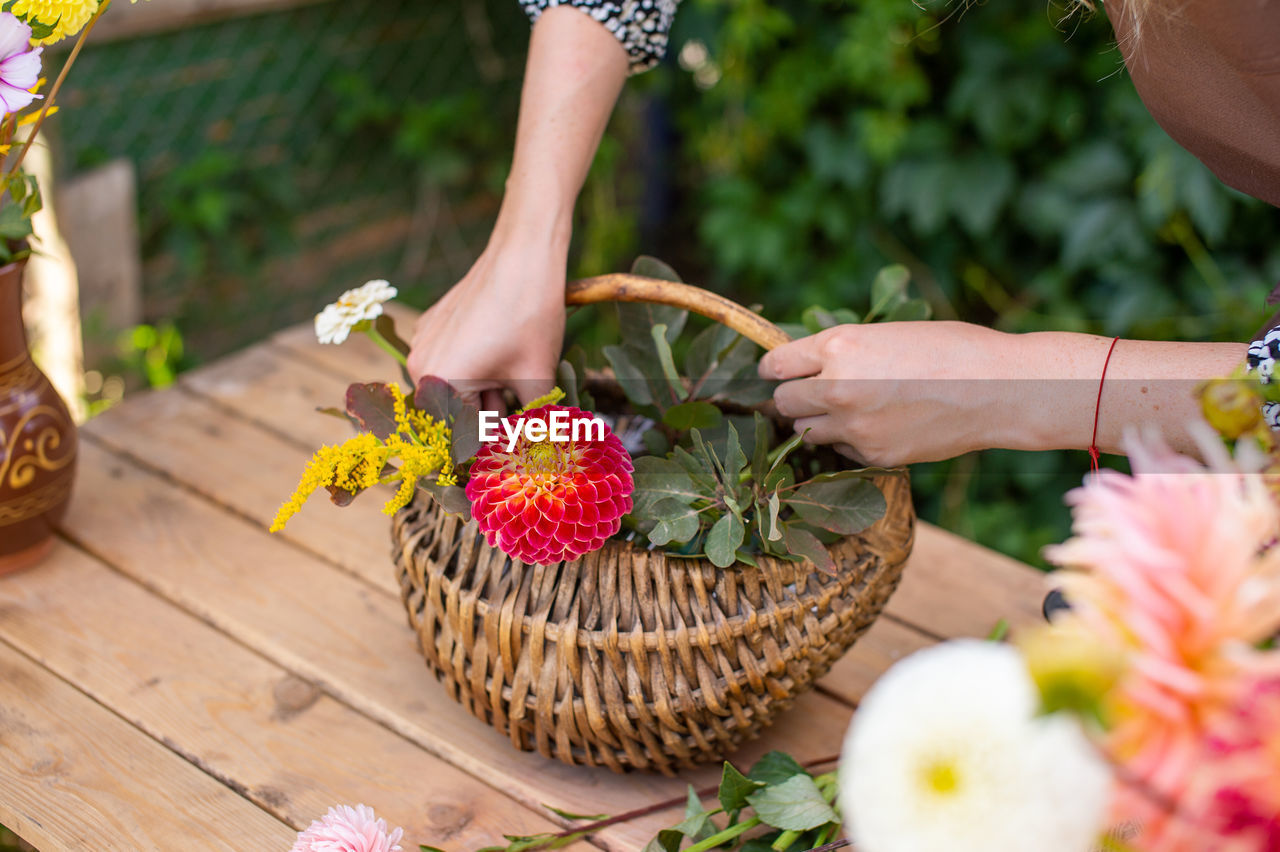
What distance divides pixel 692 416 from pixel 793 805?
0.90 ft

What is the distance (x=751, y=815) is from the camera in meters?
0.72

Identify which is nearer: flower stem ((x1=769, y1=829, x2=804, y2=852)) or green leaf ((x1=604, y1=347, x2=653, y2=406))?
flower stem ((x1=769, y1=829, x2=804, y2=852))

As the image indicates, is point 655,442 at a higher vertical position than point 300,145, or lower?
higher

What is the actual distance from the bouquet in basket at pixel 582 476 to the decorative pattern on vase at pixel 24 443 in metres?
0.32

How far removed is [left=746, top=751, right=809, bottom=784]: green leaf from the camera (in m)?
0.68

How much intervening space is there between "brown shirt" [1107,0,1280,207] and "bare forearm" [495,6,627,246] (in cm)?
41

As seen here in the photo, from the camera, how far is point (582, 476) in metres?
0.62

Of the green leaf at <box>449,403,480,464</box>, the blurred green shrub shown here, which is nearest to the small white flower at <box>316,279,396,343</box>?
the green leaf at <box>449,403,480,464</box>

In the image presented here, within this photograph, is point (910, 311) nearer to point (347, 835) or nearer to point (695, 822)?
point (695, 822)

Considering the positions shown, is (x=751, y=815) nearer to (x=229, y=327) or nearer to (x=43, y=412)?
(x=43, y=412)

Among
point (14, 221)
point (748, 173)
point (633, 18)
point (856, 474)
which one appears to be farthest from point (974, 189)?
point (14, 221)

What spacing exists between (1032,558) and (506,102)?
68.7 inches

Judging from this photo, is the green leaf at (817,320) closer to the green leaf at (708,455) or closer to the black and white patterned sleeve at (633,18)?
the green leaf at (708,455)

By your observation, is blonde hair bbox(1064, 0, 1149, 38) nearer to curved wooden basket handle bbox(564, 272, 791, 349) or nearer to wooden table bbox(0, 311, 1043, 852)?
curved wooden basket handle bbox(564, 272, 791, 349)
